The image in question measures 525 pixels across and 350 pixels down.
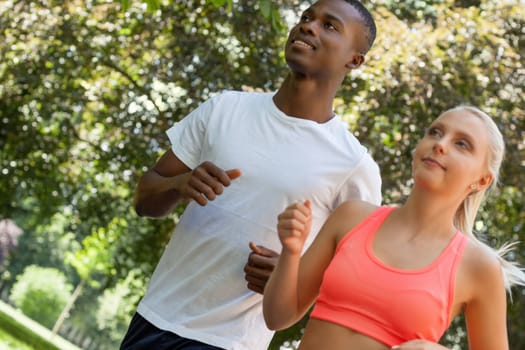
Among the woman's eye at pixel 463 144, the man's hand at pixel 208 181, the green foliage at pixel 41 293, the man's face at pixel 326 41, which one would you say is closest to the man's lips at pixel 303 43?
the man's face at pixel 326 41

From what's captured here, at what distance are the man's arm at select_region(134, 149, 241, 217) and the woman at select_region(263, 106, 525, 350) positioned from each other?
0.45 metres

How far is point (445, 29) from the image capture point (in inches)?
395

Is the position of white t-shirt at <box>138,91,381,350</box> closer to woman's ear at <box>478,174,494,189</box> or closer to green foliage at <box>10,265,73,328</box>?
woman's ear at <box>478,174,494,189</box>

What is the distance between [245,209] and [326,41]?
70 centimetres

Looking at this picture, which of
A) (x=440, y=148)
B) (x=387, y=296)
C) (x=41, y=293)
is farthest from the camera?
(x=41, y=293)

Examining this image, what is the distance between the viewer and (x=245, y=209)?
362 cm

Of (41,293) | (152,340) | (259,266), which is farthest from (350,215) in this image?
(41,293)

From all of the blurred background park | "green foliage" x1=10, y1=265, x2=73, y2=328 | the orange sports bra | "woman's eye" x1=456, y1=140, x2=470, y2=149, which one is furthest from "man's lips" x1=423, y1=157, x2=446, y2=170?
"green foliage" x1=10, y1=265, x2=73, y2=328

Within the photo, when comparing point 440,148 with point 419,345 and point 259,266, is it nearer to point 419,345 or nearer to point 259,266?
point 419,345

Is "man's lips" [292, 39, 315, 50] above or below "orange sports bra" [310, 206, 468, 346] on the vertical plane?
above

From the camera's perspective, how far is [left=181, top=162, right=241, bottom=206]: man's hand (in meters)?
3.34

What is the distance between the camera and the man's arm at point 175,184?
3.35m

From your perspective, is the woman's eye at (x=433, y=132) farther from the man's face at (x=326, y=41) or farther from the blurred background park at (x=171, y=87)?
the blurred background park at (x=171, y=87)

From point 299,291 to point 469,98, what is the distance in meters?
7.32
